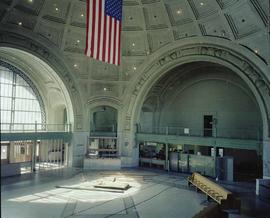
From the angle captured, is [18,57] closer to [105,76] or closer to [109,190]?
[105,76]

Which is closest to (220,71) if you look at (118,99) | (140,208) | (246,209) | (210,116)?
(210,116)

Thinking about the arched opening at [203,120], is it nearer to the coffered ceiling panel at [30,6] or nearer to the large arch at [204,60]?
the large arch at [204,60]

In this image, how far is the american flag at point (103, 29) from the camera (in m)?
14.2

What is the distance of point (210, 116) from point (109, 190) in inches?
589

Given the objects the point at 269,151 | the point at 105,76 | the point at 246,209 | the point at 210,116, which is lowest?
the point at 246,209

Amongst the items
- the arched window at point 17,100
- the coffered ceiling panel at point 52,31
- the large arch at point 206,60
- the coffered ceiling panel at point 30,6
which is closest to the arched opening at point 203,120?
the large arch at point 206,60

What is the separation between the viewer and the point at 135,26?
23.8m

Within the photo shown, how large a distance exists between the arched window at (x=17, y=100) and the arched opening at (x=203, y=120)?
35.8 feet

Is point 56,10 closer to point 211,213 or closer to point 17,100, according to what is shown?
point 17,100

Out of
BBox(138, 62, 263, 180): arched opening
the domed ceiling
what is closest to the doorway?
BBox(138, 62, 263, 180): arched opening

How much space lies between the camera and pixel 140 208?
14.4 m

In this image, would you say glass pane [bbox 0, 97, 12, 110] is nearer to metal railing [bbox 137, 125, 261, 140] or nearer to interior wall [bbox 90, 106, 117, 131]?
interior wall [bbox 90, 106, 117, 131]

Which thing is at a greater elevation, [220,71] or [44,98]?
[220,71]

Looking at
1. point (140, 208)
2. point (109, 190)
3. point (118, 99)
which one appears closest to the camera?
point (140, 208)
